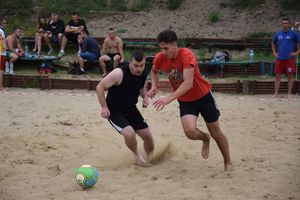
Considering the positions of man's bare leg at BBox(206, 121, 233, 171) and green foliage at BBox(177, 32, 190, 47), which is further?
green foliage at BBox(177, 32, 190, 47)

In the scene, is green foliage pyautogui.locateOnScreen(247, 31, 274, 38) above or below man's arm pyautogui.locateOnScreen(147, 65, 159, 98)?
above

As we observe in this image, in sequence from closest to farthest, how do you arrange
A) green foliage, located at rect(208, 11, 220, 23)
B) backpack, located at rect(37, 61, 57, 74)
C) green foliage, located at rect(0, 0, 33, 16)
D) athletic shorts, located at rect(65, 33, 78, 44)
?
backpack, located at rect(37, 61, 57, 74) < athletic shorts, located at rect(65, 33, 78, 44) < green foliage, located at rect(208, 11, 220, 23) < green foliage, located at rect(0, 0, 33, 16)

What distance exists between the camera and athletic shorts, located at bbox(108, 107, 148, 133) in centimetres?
607

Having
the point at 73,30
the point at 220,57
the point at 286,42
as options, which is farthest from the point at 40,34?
the point at 286,42

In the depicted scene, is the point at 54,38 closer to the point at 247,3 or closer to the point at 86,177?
the point at 247,3

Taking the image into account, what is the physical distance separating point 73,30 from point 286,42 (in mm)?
6442

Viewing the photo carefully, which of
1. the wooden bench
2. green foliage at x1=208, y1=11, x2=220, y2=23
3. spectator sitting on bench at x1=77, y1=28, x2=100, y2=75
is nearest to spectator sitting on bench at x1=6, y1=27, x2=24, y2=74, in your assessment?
spectator sitting on bench at x1=77, y1=28, x2=100, y2=75

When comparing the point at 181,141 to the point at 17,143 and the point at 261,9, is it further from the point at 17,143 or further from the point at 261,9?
the point at 261,9

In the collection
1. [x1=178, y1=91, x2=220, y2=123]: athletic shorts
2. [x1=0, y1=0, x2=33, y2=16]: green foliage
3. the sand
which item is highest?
[x1=0, y1=0, x2=33, y2=16]: green foliage

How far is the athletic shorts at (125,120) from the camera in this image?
6066 mm

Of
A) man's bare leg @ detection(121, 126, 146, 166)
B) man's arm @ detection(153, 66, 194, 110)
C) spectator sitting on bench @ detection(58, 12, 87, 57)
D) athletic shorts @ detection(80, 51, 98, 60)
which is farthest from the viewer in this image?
spectator sitting on bench @ detection(58, 12, 87, 57)

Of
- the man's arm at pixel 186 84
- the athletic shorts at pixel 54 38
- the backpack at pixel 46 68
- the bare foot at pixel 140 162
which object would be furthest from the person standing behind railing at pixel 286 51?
the athletic shorts at pixel 54 38

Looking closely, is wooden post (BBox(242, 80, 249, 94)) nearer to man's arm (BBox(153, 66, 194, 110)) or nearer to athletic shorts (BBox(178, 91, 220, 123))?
athletic shorts (BBox(178, 91, 220, 123))

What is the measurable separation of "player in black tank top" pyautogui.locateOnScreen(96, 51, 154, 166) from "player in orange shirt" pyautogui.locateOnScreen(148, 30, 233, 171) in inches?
11.3
